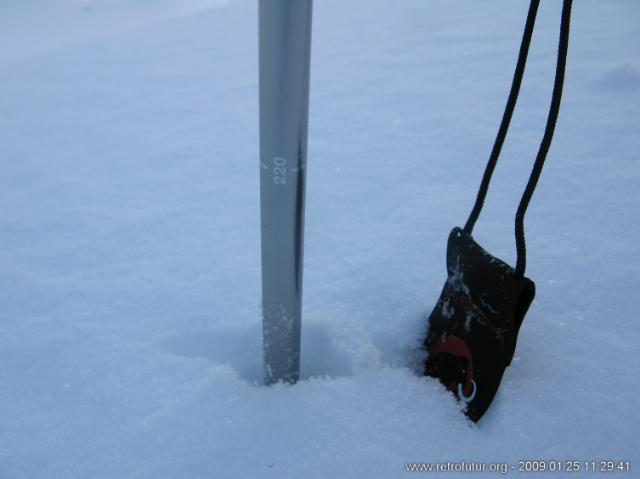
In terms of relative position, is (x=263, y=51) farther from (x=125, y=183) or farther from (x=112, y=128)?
(x=112, y=128)

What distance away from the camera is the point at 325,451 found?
860mm

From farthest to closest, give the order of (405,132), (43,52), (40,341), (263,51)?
(43,52), (405,132), (40,341), (263,51)

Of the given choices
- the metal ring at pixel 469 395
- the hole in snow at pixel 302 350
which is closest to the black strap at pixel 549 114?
the metal ring at pixel 469 395

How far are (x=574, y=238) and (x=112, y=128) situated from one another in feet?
5.20

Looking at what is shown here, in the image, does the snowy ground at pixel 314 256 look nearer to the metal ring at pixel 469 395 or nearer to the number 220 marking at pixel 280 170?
the metal ring at pixel 469 395

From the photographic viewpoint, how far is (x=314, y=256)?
1.31m

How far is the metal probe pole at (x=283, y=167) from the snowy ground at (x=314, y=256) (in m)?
0.13

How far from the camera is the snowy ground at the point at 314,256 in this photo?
0.89 m

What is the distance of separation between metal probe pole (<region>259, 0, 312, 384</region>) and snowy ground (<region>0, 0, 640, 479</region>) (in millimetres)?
134

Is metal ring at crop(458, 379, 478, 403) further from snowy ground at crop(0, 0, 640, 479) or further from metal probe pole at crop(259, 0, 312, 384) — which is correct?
metal probe pole at crop(259, 0, 312, 384)

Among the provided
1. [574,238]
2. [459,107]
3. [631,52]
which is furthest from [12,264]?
[631,52]

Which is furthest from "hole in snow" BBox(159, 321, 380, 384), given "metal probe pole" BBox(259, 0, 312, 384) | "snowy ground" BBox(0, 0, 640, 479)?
"metal probe pole" BBox(259, 0, 312, 384)

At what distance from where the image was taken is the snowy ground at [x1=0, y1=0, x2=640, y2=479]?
2.92 feet

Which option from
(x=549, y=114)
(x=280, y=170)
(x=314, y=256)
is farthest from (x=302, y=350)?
(x=549, y=114)
